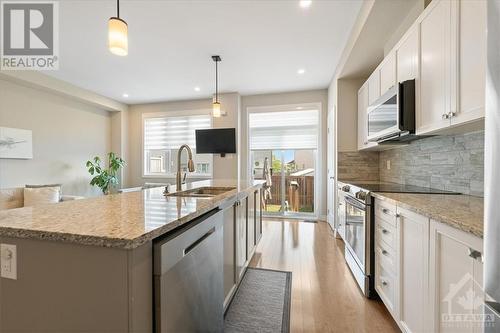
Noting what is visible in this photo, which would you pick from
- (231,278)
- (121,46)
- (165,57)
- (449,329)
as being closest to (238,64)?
(165,57)

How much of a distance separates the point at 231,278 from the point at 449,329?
134cm

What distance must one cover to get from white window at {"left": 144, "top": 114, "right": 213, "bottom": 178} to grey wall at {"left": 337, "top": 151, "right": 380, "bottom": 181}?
316 cm

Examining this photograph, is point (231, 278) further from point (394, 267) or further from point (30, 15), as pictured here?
point (30, 15)

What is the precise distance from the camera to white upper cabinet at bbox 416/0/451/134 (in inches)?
56.6

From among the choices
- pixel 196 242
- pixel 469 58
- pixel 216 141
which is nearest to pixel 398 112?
pixel 469 58

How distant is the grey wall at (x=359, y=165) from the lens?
11.9 feet

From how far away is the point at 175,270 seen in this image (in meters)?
0.88

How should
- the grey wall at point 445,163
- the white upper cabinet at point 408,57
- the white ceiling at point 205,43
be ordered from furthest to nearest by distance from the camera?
the white ceiling at point 205,43
the white upper cabinet at point 408,57
the grey wall at point 445,163

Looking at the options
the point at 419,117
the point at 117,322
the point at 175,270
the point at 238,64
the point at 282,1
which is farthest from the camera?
the point at 238,64

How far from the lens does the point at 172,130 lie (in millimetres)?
5793

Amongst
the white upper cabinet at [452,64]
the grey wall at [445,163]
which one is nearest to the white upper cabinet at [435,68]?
the white upper cabinet at [452,64]

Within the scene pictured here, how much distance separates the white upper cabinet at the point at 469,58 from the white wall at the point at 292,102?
11.4 feet

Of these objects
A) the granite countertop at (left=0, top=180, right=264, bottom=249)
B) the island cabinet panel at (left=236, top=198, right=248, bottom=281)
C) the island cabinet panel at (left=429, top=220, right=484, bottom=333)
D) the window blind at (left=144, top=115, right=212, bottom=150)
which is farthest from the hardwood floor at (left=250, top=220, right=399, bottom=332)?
the window blind at (left=144, top=115, right=212, bottom=150)

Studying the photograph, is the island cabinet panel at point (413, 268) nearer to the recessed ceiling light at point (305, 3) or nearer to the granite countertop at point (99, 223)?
the granite countertop at point (99, 223)
